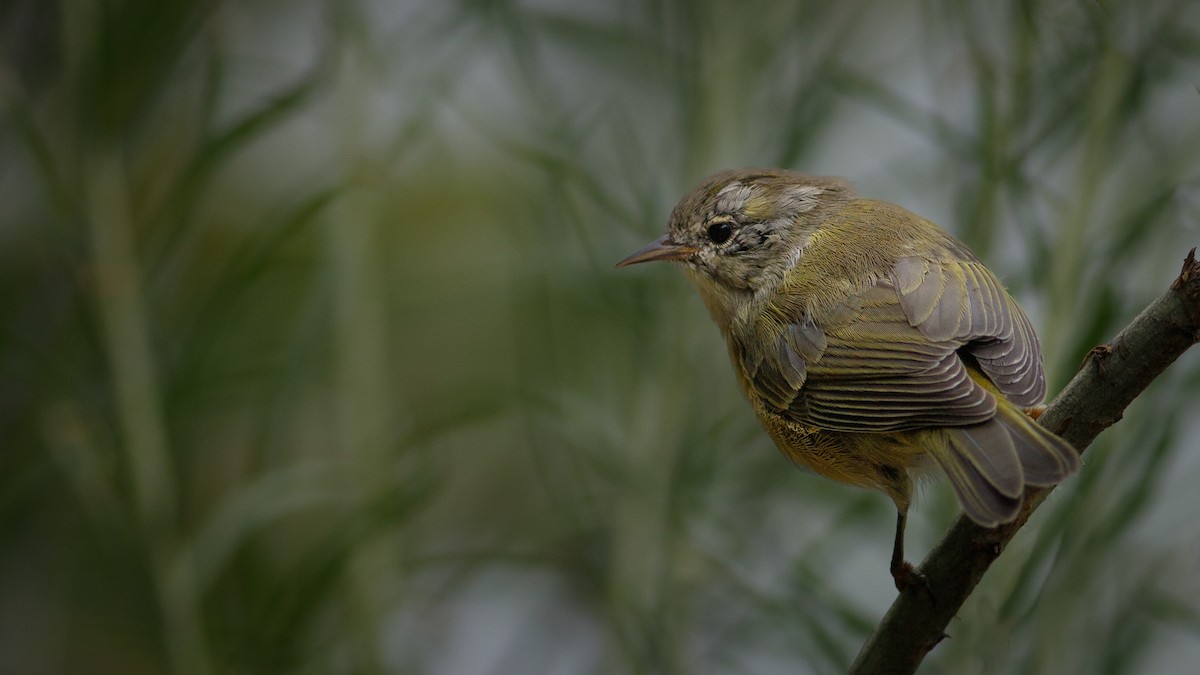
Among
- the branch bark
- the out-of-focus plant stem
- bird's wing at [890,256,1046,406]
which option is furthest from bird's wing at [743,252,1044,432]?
the out-of-focus plant stem

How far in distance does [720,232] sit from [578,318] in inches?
18.6

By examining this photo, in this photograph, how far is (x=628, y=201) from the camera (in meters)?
3.26

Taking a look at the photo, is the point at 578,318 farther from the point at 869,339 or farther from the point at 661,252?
the point at 869,339

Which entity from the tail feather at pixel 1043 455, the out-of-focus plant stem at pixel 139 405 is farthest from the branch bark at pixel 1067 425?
the out-of-focus plant stem at pixel 139 405

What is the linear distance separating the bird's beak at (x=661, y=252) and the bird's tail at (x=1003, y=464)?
1019 mm

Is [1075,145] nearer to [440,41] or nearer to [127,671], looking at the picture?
[440,41]

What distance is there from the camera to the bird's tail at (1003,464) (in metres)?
1.87

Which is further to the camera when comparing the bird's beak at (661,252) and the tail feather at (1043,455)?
the bird's beak at (661,252)

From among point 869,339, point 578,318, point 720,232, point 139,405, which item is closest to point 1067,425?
point 869,339

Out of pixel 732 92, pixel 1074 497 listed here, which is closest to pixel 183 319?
pixel 732 92

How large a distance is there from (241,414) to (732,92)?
86.5 inches

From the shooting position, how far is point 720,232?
10.7ft

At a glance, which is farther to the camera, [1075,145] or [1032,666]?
[1075,145]

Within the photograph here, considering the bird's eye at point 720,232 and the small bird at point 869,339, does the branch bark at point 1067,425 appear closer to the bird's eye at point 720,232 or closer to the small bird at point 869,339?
the small bird at point 869,339
